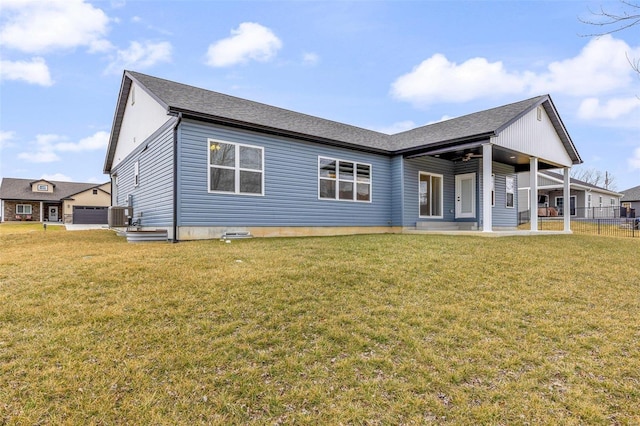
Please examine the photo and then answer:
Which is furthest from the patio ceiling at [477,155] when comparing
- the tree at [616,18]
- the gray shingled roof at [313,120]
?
the tree at [616,18]

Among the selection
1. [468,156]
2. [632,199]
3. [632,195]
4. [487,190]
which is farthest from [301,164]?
[632,195]

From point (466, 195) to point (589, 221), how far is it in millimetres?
18078

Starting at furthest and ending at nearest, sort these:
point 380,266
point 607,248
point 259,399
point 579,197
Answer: point 579,197 < point 607,248 < point 380,266 < point 259,399

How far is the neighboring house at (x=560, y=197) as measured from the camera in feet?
87.1

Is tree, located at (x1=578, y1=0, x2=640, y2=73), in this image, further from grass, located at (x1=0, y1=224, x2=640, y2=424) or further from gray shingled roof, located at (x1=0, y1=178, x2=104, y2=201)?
gray shingled roof, located at (x1=0, y1=178, x2=104, y2=201)

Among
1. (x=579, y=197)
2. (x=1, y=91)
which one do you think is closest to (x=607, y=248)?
(x=1, y=91)

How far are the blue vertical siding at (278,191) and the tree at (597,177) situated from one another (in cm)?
5360

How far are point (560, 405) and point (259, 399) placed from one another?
92.1 inches

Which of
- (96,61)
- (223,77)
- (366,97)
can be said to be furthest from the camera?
(366,97)

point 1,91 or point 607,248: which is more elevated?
point 1,91

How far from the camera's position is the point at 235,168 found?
32.3 ft

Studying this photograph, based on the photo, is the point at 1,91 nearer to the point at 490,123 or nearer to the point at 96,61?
the point at 96,61

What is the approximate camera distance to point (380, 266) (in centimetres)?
596

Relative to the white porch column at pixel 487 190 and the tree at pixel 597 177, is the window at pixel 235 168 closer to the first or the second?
the white porch column at pixel 487 190
